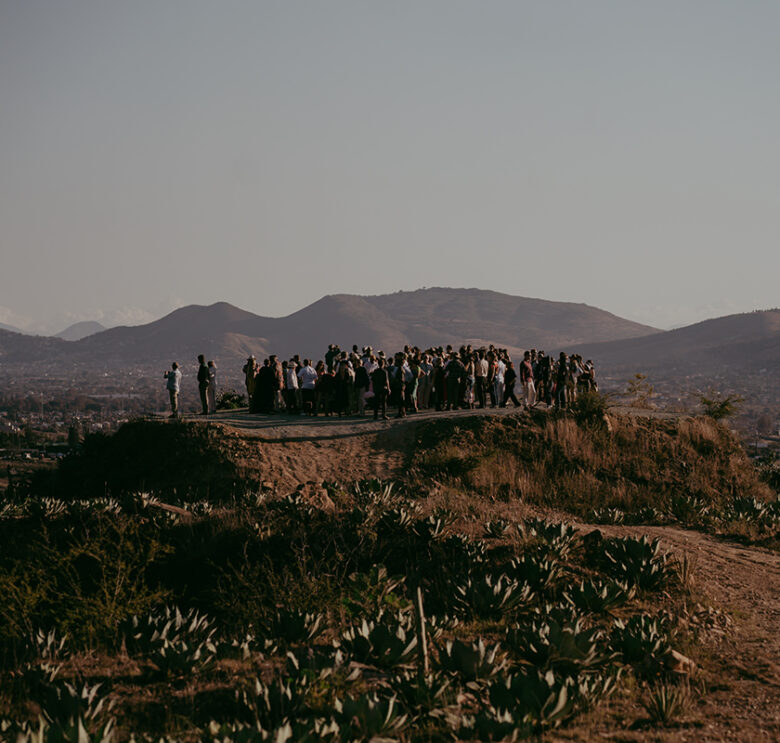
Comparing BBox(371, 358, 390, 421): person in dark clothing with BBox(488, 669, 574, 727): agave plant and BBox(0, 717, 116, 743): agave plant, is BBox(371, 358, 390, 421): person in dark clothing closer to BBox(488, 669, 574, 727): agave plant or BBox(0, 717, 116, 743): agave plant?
BBox(488, 669, 574, 727): agave plant

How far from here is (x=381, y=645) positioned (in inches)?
214

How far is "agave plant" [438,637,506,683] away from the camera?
5.00 meters

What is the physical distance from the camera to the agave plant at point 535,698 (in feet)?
14.2

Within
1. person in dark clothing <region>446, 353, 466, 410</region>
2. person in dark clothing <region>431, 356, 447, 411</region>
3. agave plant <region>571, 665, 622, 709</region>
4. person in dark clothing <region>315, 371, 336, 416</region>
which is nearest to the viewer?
agave plant <region>571, 665, 622, 709</region>

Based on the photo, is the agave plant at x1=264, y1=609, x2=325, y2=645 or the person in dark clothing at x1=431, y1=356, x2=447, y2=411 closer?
the agave plant at x1=264, y1=609, x2=325, y2=645

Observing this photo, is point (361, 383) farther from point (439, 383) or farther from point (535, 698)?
point (535, 698)

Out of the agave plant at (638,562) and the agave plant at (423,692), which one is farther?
the agave plant at (638,562)

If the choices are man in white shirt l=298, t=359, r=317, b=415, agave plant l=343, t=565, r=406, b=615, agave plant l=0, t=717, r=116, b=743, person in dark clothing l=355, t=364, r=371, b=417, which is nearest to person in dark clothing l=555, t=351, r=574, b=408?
person in dark clothing l=355, t=364, r=371, b=417

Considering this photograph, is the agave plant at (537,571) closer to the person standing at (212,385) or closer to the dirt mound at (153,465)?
the dirt mound at (153,465)

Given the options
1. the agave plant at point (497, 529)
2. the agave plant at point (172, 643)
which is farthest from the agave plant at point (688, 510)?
the agave plant at point (172, 643)

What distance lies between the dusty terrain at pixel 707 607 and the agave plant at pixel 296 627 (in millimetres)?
2419

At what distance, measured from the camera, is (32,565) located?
8914 mm

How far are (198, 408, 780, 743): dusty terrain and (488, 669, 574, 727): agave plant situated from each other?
0.18 meters

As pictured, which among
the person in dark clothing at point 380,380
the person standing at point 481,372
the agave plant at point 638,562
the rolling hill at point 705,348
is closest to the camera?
the agave plant at point 638,562
